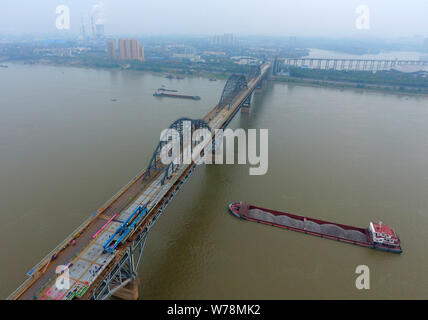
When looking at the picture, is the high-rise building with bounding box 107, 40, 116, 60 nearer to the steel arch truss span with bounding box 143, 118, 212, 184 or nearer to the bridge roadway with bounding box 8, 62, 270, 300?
the steel arch truss span with bounding box 143, 118, 212, 184

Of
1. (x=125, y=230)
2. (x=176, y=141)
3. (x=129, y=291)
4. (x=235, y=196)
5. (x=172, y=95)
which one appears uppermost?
(x=172, y=95)

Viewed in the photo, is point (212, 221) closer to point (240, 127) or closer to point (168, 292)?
point (168, 292)

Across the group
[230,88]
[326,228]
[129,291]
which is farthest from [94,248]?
[230,88]

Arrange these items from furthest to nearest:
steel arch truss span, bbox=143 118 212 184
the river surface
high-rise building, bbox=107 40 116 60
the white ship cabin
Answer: high-rise building, bbox=107 40 116 60 < steel arch truss span, bbox=143 118 212 184 < the white ship cabin < the river surface

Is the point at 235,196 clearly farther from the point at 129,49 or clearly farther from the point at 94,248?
the point at 129,49

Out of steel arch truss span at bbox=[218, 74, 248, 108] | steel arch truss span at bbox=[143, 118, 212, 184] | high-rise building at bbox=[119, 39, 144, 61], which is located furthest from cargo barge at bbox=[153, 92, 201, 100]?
high-rise building at bbox=[119, 39, 144, 61]

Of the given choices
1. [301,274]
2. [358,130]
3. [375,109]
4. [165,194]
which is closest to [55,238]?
[165,194]
